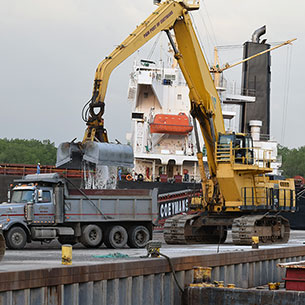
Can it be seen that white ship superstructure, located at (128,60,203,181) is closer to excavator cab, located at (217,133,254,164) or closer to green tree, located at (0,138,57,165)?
excavator cab, located at (217,133,254,164)

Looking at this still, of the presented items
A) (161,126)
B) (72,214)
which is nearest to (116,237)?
(72,214)

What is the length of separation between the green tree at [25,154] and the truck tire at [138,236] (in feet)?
367

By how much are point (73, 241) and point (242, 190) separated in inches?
303

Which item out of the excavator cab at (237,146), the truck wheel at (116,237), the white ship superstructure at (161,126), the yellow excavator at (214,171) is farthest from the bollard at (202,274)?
the white ship superstructure at (161,126)

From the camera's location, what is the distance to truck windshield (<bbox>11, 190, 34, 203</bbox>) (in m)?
26.7

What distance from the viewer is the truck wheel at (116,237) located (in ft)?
90.7

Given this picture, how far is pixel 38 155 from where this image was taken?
146 m

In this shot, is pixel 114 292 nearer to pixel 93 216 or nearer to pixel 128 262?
pixel 128 262

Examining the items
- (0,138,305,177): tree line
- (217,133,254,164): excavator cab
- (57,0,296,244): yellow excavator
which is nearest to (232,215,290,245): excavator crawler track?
(57,0,296,244): yellow excavator

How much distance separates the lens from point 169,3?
102ft

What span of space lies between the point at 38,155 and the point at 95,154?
12217cm

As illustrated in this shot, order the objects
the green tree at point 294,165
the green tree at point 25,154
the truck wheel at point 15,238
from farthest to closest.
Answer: the green tree at point 294,165
the green tree at point 25,154
the truck wheel at point 15,238

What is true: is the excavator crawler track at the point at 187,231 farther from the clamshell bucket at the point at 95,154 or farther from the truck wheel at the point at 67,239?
the clamshell bucket at the point at 95,154

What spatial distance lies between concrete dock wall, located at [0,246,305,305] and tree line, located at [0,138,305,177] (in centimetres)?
11852
